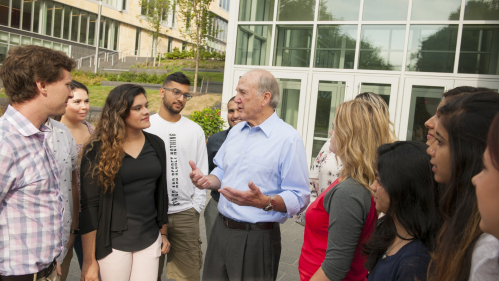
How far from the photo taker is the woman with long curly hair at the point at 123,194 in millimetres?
2645

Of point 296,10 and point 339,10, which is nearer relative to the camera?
point 339,10

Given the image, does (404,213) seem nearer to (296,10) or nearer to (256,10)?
(296,10)

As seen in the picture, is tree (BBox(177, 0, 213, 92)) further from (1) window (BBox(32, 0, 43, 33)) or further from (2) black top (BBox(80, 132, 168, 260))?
(2) black top (BBox(80, 132, 168, 260))

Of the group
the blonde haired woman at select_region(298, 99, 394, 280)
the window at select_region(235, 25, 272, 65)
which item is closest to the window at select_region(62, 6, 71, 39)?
the window at select_region(235, 25, 272, 65)

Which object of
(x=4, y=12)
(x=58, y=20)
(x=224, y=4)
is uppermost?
(x=224, y=4)

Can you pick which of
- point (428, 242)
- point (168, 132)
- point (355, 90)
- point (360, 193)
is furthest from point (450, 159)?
point (355, 90)

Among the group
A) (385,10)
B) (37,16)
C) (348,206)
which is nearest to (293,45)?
(385,10)

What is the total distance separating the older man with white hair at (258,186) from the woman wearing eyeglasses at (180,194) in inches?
28.8

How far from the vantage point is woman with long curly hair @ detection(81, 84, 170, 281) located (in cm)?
264

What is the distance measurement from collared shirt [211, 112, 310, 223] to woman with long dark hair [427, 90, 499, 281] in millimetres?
1284

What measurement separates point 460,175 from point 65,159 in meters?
2.58

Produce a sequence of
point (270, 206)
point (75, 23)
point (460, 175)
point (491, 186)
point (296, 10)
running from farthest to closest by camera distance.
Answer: point (75, 23) → point (296, 10) → point (270, 206) → point (460, 175) → point (491, 186)

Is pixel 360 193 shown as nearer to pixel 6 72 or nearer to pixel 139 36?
pixel 6 72

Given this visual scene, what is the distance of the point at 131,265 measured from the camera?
2789 mm
